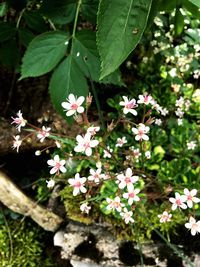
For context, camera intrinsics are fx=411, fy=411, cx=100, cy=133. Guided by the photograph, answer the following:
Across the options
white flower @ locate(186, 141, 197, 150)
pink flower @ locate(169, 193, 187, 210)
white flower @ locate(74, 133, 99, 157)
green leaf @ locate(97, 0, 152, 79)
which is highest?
green leaf @ locate(97, 0, 152, 79)

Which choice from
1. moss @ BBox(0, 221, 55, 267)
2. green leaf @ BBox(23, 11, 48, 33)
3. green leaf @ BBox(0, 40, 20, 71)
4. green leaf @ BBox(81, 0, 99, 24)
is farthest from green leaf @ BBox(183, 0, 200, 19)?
moss @ BBox(0, 221, 55, 267)

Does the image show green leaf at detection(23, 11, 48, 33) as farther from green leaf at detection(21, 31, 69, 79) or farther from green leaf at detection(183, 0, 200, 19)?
green leaf at detection(183, 0, 200, 19)

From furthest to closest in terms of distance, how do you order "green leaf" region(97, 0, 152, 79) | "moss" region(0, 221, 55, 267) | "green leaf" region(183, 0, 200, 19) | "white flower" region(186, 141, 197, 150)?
1. "moss" region(0, 221, 55, 267)
2. "white flower" region(186, 141, 197, 150)
3. "green leaf" region(183, 0, 200, 19)
4. "green leaf" region(97, 0, 152, 79)

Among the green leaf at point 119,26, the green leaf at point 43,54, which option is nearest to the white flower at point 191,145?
the green leaf at point 43,54

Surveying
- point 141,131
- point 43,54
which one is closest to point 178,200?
point 141,131

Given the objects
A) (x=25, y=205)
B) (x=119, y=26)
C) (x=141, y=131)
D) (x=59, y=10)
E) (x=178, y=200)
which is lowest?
(x=25, y=205)

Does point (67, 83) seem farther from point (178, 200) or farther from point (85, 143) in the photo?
point (178, 200)

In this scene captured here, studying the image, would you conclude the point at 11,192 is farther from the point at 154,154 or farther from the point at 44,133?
the point at 44,133
